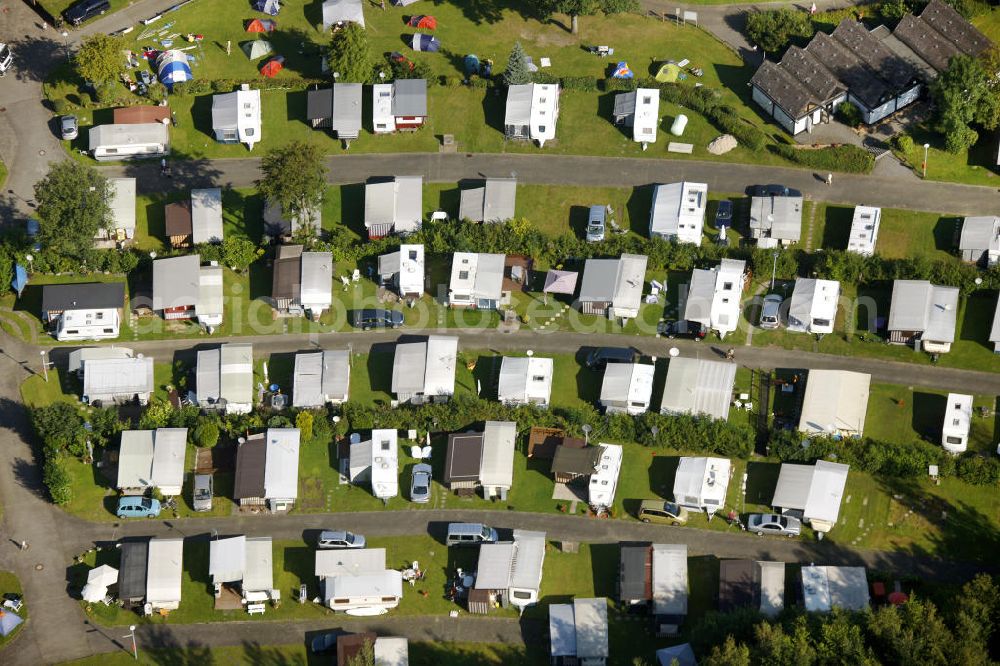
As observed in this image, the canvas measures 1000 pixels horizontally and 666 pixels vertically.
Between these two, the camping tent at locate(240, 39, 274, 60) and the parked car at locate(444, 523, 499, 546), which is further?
the camping tent at locate(240, 39, 274, 60)

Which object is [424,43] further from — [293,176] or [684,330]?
[684,330]

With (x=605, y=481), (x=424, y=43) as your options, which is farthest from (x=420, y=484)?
(x=424, y=43)

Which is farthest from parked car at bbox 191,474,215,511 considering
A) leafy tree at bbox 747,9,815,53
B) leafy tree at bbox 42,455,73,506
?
leafy tree at bbox 747,9,815,53

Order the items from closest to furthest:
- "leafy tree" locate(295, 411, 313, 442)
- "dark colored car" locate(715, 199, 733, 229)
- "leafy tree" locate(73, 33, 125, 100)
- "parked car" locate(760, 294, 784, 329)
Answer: "leafy tree" locate(295, 411, 313, 442), "parked car" locate(760, 294, 784, 329), "dark colored car" locate(715, 199, 733, 229), "leafy tree" locate(73, 33, 125, 100)

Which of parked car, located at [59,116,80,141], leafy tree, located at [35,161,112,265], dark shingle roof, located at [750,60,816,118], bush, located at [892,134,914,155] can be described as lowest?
leafy tree, located at [35,161,112,265]

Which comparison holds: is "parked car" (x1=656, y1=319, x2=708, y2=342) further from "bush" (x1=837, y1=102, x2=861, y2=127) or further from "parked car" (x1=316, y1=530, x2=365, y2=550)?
"parked car" (x1=316, y1=530, x2=365, y2=550)

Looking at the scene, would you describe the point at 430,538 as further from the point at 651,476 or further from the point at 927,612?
the point at 927,612
